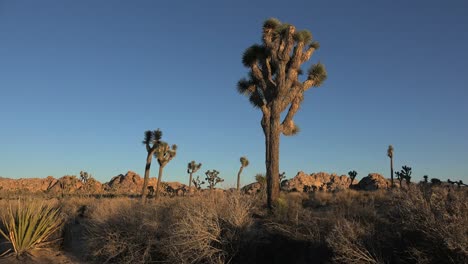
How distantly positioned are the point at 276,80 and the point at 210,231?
24.0 ft

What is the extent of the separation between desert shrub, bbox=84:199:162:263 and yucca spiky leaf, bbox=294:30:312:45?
8.38 m

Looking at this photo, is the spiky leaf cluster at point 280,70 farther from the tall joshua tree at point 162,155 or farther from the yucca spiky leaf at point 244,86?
the tall joshua tree at point 162,155

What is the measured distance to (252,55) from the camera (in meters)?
16.8

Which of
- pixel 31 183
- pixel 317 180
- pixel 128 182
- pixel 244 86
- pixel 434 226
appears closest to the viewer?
pixel 434 226

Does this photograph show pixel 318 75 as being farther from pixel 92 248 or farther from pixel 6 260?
pixel 6 260

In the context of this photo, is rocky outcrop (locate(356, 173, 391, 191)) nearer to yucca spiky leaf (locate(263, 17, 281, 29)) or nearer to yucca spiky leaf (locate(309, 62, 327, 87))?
yucca spiky leaf (locate(309, 62, 327, 87))

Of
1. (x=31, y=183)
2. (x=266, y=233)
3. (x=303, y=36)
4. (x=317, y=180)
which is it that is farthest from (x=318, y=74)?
(x=31, y=183)

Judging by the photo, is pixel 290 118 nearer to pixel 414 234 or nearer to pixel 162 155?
pixel 414 234

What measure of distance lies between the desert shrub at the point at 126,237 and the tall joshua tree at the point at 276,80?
4.60 meters

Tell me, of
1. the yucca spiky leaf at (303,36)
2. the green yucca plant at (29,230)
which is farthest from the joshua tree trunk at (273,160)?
the green yucca plant at (29,230)

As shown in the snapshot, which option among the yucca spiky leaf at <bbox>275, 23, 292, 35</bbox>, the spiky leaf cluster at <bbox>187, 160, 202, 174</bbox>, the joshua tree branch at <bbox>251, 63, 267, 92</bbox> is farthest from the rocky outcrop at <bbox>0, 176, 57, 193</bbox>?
the yucca spiky leaf at <bbox>275, 23, 292, 35</bbox>

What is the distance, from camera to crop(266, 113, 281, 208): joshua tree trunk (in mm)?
14766

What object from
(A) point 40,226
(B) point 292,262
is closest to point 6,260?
(A) point 40,226

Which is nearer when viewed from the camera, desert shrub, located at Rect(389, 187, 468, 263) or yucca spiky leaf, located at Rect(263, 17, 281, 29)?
desert shrub, located at Rect(389, 187, 468, 263)
